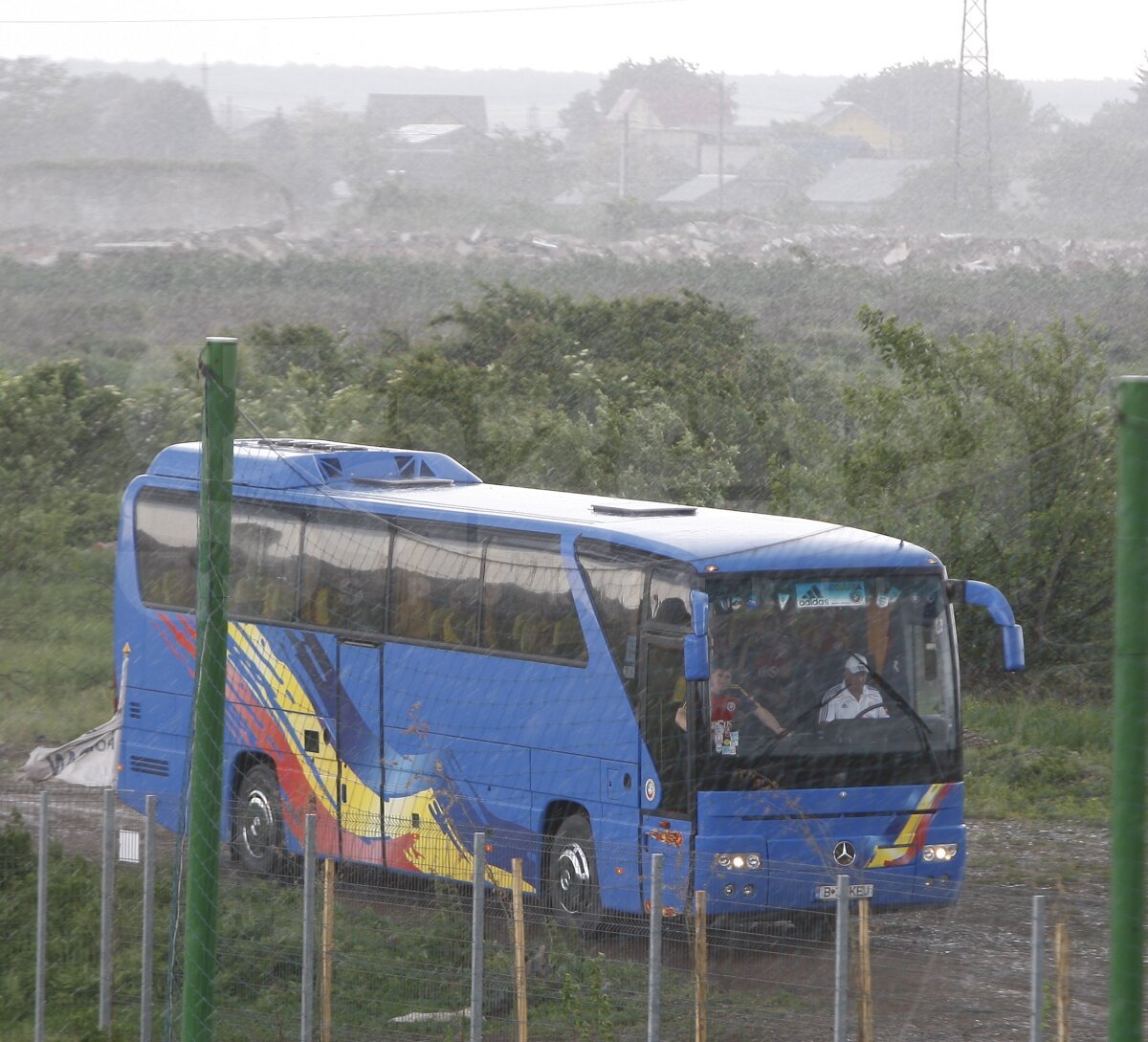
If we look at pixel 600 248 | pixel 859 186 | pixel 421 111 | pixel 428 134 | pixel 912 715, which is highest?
pixel 421 111

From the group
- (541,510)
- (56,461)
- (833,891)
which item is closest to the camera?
(833,891)

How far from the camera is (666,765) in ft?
36.1

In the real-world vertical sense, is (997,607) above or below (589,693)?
above

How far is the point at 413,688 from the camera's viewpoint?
41.8 ft

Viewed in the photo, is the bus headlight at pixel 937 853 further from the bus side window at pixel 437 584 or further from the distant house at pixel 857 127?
the distant house at pixel 857 127

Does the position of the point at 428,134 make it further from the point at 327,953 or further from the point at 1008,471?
the point at 327,953

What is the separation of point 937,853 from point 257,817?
533cm

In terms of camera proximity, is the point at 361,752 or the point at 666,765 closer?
the point at 666,765

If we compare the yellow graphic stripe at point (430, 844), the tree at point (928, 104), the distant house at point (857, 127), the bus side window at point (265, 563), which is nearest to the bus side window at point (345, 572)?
the bus side window at point (265, 563)

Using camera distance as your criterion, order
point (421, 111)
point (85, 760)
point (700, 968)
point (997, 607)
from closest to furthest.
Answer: point (700, 968), point (997, 607), point (85, 760), point (421, 111)

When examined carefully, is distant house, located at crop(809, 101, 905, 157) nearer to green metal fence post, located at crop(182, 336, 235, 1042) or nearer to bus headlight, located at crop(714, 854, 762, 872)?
bus headlight, located at crop(714, 854, 762, 872)

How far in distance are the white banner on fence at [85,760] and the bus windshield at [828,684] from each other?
20.8 ft

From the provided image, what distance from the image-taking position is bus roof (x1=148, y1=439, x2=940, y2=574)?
37.6 ft

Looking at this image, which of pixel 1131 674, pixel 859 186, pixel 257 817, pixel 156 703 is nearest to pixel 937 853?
pixel 257 817
